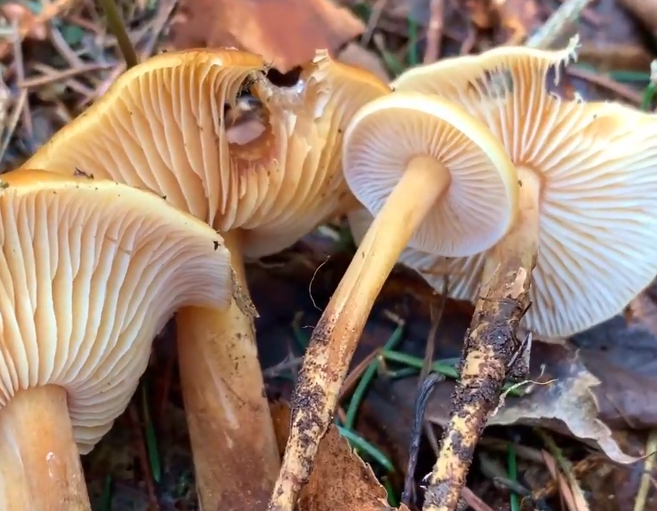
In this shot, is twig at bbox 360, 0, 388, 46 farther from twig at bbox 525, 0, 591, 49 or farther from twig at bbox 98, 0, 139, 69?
twig at bbox 98, 0, 139, 69

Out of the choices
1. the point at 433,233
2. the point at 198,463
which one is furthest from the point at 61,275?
the point at 433,233

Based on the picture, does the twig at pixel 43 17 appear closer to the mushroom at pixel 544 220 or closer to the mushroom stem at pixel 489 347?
the mushroom at pixel 544 220

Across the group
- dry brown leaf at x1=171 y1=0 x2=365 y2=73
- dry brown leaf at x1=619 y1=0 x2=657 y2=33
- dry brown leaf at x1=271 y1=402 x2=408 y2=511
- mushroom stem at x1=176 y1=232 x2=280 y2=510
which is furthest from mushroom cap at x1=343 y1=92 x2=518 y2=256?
dry brown leaf at x1=619 y1=0 x2=657 y2=33

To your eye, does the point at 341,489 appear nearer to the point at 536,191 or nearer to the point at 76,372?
the point at 76,372

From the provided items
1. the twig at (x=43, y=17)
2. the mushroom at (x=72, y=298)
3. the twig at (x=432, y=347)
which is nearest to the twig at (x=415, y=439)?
the twig at (x=432, y=347)

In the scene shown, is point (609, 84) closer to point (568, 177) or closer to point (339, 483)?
point (568, 177)

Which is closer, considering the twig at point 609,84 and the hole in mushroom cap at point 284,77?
the hole in mushroom cap at point 284,77
